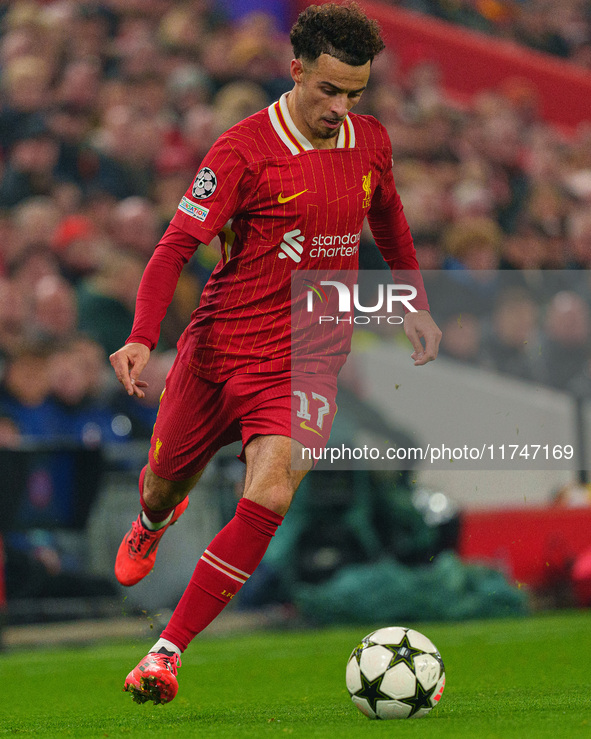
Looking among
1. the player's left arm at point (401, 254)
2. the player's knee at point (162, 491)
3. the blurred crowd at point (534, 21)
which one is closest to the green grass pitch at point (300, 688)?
the player's knee at point (162, 491)

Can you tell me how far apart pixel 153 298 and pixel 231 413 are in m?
0.59

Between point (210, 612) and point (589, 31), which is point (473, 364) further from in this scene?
point (589, 31)

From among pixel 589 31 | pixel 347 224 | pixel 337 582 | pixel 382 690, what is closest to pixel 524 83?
pixel 589 31

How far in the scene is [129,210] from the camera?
8.43 metres

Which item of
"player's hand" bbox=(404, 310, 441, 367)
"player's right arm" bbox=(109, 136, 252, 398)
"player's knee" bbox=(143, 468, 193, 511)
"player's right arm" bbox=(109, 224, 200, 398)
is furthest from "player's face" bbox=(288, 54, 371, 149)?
"player's knee" bbox=(143, 468, 193, 511)

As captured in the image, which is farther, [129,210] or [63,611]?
[129,210]

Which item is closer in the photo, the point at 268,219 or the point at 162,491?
the point at 268,219

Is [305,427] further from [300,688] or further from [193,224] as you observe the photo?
[300,688]

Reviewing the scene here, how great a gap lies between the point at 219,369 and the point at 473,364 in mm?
5183

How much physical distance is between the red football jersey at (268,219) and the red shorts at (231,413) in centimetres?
6

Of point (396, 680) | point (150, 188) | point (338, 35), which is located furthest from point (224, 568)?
point (150, 188)

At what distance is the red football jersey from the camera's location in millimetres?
3838

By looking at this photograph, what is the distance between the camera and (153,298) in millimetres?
3715

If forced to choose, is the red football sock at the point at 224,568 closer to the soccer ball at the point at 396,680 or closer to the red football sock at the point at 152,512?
the soccer ball at the point at 396,680
